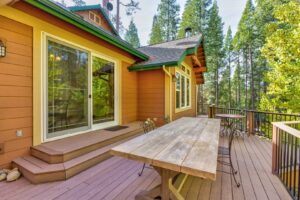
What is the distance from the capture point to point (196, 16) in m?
15.0

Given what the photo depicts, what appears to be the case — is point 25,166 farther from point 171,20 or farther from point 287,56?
point 171,20

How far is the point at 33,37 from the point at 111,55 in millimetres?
2082

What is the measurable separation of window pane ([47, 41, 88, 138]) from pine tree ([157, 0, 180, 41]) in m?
14.7

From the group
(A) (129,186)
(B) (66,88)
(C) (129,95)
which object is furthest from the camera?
(C) (129,95)

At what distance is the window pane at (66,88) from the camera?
10.4 feet

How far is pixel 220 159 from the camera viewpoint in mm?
3227

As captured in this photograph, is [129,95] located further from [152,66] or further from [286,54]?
[286,54]

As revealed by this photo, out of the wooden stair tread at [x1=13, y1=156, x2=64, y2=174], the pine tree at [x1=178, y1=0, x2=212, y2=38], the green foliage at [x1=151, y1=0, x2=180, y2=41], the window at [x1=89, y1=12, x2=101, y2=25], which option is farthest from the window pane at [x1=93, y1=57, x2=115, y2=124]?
the green foliage at [x1=151, y1=0, x2=180, y2=41]

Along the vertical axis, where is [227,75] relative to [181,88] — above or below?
above

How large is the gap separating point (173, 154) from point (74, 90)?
2.98 m

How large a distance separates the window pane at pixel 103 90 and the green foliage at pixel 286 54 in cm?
839

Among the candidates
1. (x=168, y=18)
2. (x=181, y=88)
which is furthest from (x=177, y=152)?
(x=168, y=18)

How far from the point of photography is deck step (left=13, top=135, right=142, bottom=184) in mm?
2219

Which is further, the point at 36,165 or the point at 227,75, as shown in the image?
the point at 227,75
